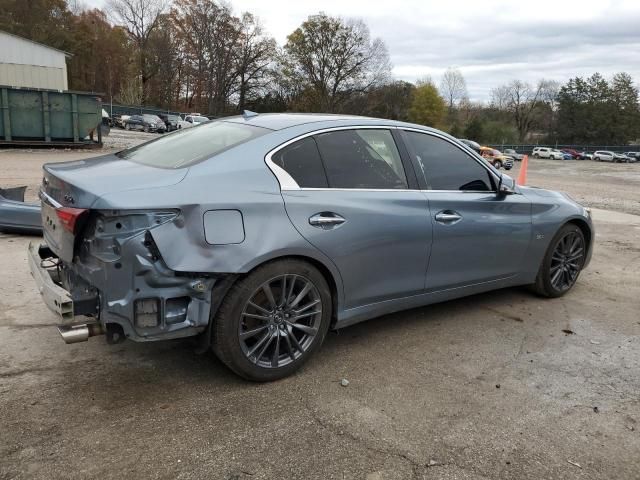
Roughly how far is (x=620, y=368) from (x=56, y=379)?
3.73 metres

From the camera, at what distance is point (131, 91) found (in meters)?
65.9

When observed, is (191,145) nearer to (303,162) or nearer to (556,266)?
(303,162)

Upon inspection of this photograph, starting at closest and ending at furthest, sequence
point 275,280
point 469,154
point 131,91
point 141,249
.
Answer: point 141,249
point 275,280
point 469,154
point 131,91

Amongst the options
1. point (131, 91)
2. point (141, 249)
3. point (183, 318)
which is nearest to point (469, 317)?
point (183, 318)

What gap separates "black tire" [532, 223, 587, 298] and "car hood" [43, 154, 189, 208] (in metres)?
3.44

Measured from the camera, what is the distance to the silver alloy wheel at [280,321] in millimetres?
3164

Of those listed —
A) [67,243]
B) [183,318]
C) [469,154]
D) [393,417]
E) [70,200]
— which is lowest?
[393,417]

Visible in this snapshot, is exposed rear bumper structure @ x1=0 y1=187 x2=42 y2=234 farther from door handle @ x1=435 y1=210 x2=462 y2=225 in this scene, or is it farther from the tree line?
the tree line

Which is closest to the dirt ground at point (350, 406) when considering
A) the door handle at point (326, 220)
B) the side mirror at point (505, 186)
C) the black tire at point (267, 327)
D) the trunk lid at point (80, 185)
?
the black tire at point (267, 327)

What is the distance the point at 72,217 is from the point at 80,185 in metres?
0.20

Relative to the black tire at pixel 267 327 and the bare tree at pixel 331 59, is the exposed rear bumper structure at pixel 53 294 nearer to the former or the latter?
the black tire at pixel 267 327

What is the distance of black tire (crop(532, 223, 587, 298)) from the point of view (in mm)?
4930

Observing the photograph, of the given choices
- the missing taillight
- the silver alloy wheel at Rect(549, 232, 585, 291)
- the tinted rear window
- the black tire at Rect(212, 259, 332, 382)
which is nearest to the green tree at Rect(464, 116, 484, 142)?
the silver alloy wheel at Rect(549, 232, 585, 291)

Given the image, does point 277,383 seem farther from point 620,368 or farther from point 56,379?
point 620,368
